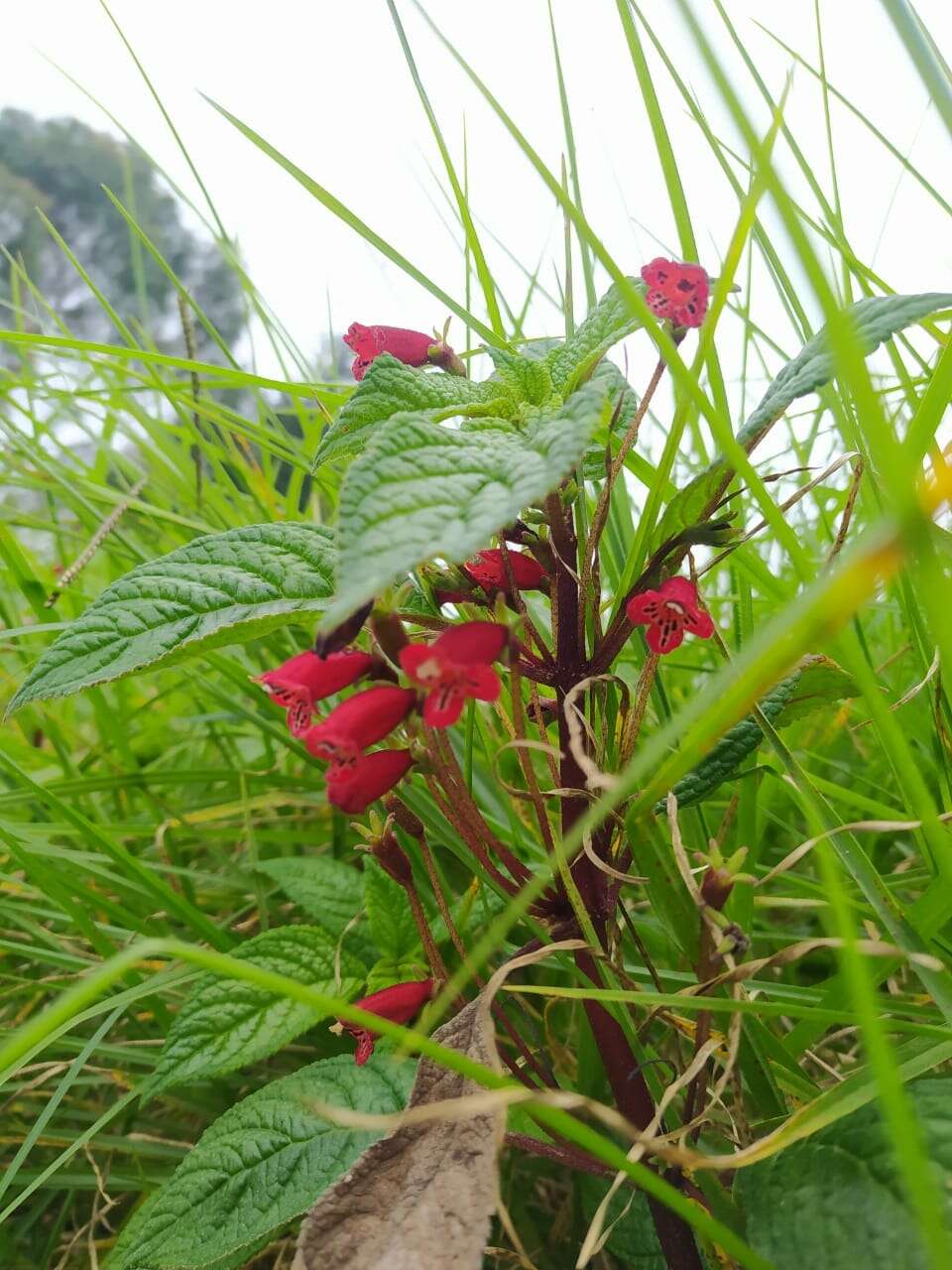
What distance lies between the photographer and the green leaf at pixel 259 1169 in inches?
20.1

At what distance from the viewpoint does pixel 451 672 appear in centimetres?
42

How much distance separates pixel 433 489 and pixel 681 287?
25cm

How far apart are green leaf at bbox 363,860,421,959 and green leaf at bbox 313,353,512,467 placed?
357mm

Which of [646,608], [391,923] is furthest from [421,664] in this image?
[391,923]

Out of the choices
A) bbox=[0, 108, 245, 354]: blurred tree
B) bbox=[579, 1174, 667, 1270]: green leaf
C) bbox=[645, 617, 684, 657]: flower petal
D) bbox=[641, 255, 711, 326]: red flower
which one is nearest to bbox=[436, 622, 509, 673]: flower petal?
bbox=[645, 617, 684, 657]: flower petal

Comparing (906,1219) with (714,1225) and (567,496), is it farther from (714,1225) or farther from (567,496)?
(567,496)

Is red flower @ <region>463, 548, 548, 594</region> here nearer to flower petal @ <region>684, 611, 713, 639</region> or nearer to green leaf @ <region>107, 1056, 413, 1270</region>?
flower petal @ <region>684, 611, 713, 639</region>

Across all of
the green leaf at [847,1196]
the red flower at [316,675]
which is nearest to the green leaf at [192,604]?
the red flower at [316,675]

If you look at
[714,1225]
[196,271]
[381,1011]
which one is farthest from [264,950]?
[196,271]

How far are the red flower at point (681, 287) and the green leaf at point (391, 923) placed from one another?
18.5 inches

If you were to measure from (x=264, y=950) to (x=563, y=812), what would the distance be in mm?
318

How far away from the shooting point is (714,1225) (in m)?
0.36

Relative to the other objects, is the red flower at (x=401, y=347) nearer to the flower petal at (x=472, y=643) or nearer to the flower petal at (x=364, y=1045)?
the flower petal at (x=472, y=643)

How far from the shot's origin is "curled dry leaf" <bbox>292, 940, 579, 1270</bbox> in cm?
39
